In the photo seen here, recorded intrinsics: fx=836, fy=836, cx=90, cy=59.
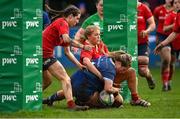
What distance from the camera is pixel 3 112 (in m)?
14.5

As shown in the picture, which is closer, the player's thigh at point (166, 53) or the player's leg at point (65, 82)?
the player's leg at point (65, 82)

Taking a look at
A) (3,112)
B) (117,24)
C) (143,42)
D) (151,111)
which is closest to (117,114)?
(151,111)

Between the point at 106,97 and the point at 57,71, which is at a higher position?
the point at 57,71

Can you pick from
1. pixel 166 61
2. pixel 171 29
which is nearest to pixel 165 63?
pixel 166 61

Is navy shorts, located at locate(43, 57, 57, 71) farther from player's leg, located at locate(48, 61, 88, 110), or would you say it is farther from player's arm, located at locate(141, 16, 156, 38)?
player's arm, located at locate(141, 16, 156, 38)

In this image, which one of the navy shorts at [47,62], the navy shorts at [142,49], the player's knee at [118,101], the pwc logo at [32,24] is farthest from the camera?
the navy shorts at [142,49]

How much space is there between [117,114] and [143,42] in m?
6.05

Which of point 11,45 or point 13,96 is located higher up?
point 11,45

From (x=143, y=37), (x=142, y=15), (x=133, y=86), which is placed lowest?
(x=133, y=86)

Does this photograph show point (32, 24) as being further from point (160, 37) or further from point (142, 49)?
point (160, 37)

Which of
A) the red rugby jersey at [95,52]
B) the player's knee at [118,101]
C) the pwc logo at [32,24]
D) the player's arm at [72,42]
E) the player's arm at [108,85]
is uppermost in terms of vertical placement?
the pwc logo at [32,24]

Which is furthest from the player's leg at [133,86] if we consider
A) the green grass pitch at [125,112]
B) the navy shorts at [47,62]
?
the navy shorts at [47,62]

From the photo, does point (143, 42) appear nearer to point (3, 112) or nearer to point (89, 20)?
point (89, 20)

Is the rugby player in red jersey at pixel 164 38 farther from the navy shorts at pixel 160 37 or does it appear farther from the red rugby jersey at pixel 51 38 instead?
the red rugby jersey at pixel 51 38
